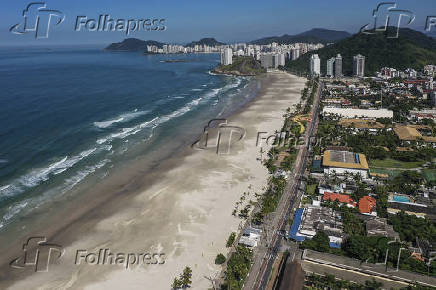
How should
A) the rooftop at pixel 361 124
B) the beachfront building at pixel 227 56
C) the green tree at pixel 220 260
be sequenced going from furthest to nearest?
the beachfront building at pixel 227 56 → the rooftop at pixel 361 124 → the green tree at pixel 220 260

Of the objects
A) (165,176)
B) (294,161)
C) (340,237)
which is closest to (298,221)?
(340,237)

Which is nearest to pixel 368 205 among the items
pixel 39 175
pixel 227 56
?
pixel 39 175

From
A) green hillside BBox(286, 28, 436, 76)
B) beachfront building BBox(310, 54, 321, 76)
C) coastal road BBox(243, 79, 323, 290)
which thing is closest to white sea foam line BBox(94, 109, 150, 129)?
coastal road BBox(243, 79, 323, 290)

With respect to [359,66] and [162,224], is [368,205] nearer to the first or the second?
[162,224]

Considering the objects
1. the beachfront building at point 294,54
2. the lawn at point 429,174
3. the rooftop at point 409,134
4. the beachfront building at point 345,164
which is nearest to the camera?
the lawn at point 429,174

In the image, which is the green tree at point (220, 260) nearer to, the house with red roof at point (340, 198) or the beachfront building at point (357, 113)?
the house with red roof at point (340, 198)

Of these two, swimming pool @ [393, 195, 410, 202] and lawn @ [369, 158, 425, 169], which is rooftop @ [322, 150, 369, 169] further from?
swimming pool @ [393, 195, 410, 202]
